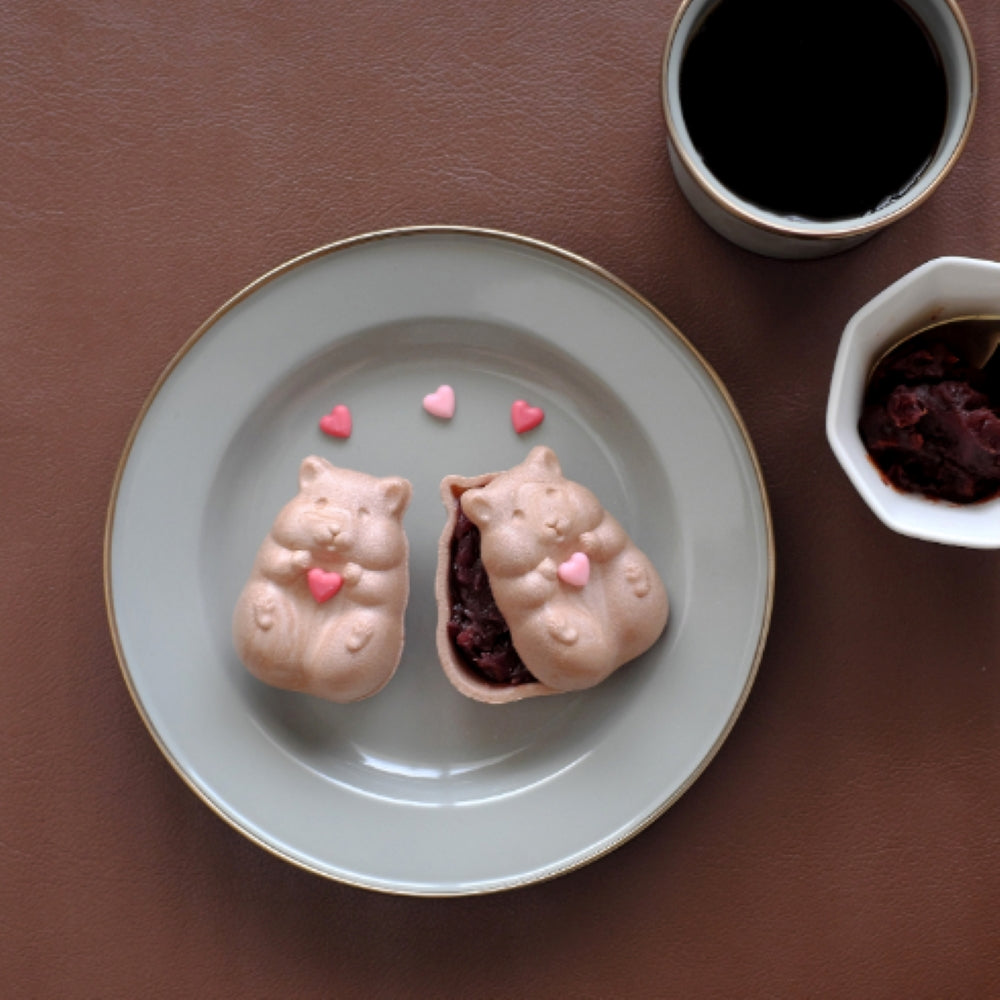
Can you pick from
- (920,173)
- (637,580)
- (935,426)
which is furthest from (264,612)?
(920,173)

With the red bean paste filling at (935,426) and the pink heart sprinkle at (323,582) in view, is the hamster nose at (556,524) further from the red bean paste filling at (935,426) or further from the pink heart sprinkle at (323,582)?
the red bean paste filling at (935,426)

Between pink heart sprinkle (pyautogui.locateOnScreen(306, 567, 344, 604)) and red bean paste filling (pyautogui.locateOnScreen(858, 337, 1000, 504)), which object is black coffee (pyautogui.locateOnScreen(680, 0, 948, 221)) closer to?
red bean paste filling (pyautogui.locateOnScreen(858, 337, 1000, 504))

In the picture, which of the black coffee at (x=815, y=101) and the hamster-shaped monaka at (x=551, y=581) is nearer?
the black coffee at (x=815, y=101)

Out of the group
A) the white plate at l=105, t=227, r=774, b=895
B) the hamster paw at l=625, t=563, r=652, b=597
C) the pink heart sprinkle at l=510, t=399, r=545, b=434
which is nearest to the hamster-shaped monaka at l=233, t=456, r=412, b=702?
the white plate at l=105, t=227, r=774, b=895

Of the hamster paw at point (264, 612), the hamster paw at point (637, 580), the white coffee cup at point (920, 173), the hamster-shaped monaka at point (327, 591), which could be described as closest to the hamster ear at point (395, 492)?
the hamster-shaped monaka at point (327, 591)

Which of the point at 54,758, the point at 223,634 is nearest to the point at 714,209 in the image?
the point at 223,634

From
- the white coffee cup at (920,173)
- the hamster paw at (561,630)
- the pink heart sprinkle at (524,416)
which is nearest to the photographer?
the white coffee cup at (920,173)

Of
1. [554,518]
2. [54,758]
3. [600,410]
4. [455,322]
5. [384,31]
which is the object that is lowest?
[54,758]

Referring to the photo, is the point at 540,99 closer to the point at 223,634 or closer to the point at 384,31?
the point at 384,31
